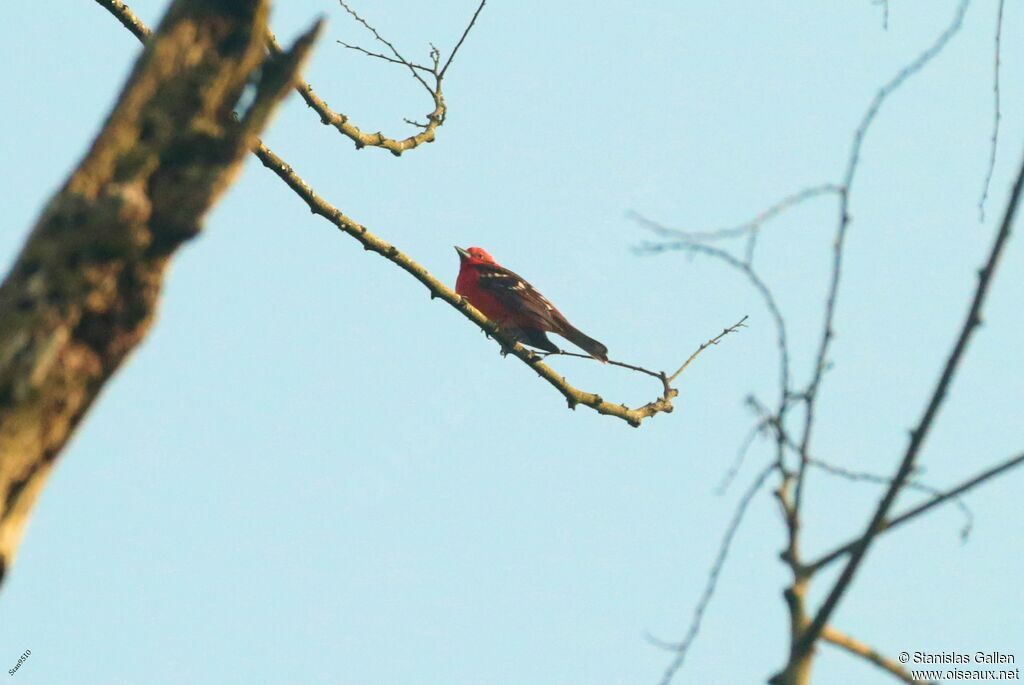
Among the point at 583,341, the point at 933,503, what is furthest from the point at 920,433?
the point at 583,341

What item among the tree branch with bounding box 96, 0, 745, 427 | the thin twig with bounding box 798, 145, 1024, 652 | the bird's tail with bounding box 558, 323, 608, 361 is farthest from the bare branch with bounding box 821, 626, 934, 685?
the bird's tail with bounding box 558, 323, 608, 361

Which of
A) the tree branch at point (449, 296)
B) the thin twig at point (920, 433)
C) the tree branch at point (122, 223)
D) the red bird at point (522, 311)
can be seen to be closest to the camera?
the thin twig at point (920, 433)

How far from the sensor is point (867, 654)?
5.96 ft

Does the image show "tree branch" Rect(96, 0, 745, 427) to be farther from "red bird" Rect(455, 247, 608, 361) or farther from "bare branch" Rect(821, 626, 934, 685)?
"bare branch" Rect(821, 626, 934, 685)

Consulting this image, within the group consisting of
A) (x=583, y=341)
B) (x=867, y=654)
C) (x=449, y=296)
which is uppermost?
(x=583, y=341)

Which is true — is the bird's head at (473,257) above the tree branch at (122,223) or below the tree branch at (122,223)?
above

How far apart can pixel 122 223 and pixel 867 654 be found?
1.37 meters

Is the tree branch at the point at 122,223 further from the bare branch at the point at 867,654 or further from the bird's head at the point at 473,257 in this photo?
the bird's head at the point at 473,257

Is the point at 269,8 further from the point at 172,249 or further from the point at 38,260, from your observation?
the point at 38,260

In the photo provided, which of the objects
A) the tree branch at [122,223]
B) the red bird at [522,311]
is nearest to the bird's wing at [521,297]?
the red bird at [522,311]

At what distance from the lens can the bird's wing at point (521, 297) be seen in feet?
25.5

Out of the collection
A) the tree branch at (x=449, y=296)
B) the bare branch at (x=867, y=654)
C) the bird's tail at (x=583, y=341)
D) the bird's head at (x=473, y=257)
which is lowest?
the bare branch at (x=867, y=654)

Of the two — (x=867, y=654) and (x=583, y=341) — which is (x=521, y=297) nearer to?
(x=583, y=341)

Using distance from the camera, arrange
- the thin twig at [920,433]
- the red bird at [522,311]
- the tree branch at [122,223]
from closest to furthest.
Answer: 1. the thin twig at [920,433]
2. the tree branch at [122,223]
3. the red bird at [522,311]
